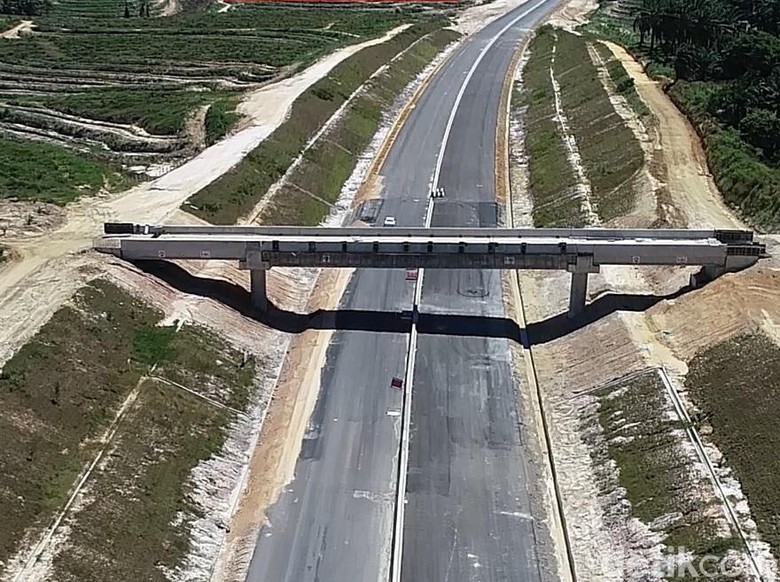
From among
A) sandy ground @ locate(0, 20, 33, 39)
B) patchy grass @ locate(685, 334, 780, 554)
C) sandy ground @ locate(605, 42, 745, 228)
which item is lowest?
sandy ground @ locate(0, 20, 33, 39)

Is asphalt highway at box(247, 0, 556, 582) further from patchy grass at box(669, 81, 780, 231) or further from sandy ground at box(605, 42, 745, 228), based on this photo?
patchy grass at box(669, 81, 780, 231)

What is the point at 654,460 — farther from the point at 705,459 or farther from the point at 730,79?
the point at 730,79

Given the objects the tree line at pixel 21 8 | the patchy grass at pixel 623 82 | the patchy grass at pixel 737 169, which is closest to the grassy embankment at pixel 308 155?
the patchy grass at pixel 623 82

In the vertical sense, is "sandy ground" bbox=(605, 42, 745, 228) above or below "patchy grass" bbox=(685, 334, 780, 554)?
above

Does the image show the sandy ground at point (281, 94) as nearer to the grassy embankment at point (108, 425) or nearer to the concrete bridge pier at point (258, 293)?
the concrete bridge pier at point (258, 293)

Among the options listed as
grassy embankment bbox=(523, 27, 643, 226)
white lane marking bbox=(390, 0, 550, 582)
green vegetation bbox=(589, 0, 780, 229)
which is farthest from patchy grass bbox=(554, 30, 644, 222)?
white lane marking bbox=(390, 0, 550, 582)

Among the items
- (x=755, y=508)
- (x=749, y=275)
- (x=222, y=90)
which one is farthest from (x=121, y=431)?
(x=222, y=90)

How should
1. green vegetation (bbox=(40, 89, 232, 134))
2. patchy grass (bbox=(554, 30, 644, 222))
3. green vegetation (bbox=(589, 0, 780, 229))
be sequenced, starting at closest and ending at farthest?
green vegetation (bbox=(589, 0, 780, 229)) → patchy grass (bbox=(554, 30, 644, 222)) → green vegetation (bbox=(40, 89, 232, 134))
